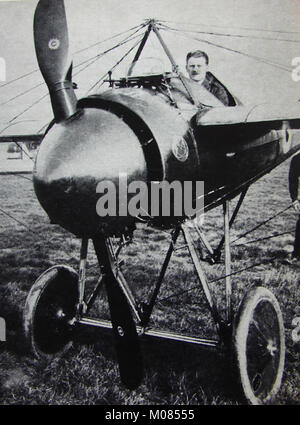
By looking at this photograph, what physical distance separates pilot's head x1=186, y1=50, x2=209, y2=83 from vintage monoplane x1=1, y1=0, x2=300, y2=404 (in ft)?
3.58

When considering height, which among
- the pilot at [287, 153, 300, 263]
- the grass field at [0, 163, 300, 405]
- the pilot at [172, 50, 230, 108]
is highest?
the pilot at [172, 50, 230, 108]

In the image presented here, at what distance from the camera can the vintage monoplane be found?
2045mm

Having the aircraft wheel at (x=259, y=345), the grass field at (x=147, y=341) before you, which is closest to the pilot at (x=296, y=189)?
the grass field at (x=147, y=341)

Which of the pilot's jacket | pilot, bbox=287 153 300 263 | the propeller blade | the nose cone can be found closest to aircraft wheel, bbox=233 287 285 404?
the nose cone

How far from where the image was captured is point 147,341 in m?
3.24

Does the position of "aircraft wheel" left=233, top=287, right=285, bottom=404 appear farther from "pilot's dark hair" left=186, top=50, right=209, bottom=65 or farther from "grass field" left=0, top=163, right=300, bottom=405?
"pilot's dark hair" left=186, top=50, right=209, bottom=65

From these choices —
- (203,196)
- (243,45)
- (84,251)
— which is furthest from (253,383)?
(243,45)

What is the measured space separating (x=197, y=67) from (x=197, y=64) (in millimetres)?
29

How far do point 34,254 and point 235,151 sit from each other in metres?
4.41

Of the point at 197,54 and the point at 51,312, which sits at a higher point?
the point at 197,54

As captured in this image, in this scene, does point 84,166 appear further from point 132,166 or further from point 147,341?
point 147,341

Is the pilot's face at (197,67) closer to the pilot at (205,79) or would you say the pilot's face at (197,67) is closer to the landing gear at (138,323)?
the pilot at (205,79)

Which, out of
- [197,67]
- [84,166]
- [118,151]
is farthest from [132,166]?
[197,67]

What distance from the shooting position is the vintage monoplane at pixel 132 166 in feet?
6.71
